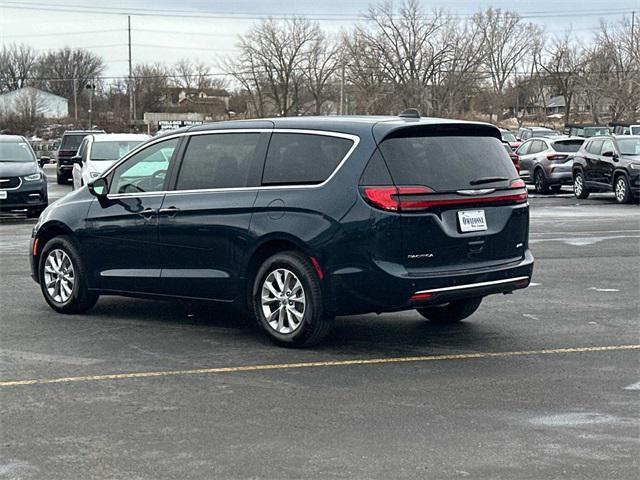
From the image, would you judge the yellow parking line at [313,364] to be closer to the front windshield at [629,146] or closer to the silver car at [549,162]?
→ the front windshield at [629,146]

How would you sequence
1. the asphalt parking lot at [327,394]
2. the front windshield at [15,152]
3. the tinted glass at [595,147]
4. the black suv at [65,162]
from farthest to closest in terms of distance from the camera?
the black suv at [65,162]
the tinted glass at [595,147]
the front windshield at [15,152]
the asphalt parking lot at [327,394]

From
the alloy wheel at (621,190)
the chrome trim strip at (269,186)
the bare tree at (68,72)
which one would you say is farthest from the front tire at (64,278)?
the bare tree at (68,72)

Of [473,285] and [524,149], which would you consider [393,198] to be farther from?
[524,149]

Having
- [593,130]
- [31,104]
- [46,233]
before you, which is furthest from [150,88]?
[46,233]

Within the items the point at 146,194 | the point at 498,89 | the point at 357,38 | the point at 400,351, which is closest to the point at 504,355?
the point at 400,351

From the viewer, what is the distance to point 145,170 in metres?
9.27

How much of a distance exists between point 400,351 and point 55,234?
12.3 feet

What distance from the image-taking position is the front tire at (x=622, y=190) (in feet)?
79.4

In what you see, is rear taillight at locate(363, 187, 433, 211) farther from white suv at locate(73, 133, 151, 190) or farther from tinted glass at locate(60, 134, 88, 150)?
tinted glass at locate(60, 134, 88, 150)

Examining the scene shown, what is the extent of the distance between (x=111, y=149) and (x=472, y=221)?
18.9 meters

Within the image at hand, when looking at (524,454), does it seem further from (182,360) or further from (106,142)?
(106,142)

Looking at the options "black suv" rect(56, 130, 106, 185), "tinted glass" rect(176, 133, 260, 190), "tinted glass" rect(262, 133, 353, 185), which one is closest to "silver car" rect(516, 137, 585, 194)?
"black suv" rect(56, 130, 106, 185)

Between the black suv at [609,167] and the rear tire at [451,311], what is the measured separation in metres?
16.0

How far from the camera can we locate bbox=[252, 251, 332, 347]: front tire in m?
7.78
